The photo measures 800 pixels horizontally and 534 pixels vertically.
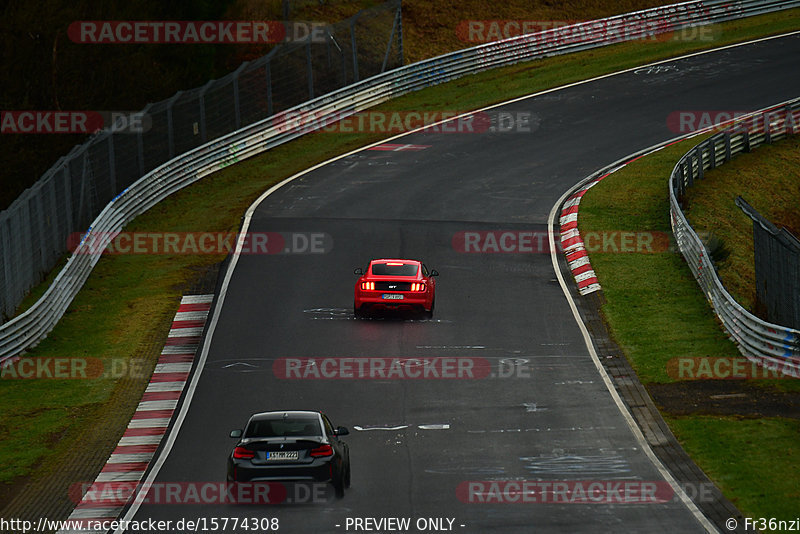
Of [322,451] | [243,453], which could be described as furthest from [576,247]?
[243,453]

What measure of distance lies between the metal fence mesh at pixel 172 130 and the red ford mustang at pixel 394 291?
826 centimetres

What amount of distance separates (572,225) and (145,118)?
14.3 metres

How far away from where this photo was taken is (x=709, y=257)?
98.3ft

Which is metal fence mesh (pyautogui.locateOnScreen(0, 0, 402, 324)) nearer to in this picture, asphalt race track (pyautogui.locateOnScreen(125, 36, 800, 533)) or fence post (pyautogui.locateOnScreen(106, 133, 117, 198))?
fence post (pyautogui.locateOnScreen(106, 133, 117, 198))

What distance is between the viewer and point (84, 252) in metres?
32.8

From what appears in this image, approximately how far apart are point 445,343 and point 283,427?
9.54 m

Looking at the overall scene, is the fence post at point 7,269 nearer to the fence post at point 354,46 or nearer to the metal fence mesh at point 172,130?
the metal fence mesh at point 172,130

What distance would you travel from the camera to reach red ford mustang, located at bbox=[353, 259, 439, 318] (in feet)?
91.7

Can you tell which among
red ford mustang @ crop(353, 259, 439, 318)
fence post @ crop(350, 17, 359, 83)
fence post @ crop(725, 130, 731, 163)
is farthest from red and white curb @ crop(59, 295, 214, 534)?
fence post @ crop(350, 17, 359, 83)

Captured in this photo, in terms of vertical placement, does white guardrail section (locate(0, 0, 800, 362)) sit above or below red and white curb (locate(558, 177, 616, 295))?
above

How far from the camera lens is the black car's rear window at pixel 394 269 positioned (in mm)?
28344

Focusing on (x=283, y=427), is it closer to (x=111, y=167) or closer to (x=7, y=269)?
(x=7, y=269)

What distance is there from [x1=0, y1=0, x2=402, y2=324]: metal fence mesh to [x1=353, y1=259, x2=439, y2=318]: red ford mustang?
8263 mm

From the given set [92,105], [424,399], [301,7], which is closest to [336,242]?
[424,399]
